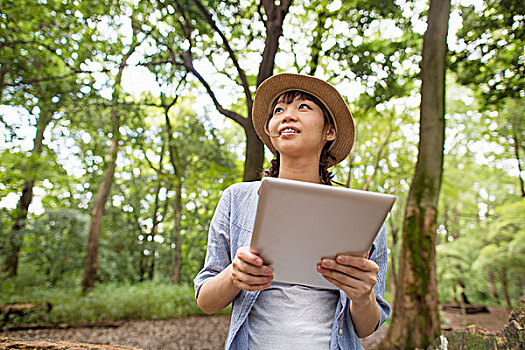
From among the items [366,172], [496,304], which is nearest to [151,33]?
[366,172]

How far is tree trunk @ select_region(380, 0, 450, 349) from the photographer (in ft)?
11.4

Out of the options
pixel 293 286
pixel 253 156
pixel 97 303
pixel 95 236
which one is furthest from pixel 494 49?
pixel 95 236

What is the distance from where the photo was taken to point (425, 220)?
12.2ft

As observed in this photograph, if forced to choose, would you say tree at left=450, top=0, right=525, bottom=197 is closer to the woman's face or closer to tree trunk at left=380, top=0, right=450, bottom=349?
tree trunk at left=380, top=0, right=450, bottom=349

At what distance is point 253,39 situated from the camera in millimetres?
5578

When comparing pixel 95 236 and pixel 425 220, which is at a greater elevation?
pixel 425 220

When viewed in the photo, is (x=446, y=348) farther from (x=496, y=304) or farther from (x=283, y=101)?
(x=496, y=304)

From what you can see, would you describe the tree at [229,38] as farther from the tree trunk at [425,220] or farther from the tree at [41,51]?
the tree trunk at [425,220]

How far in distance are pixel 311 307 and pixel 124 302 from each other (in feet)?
23.3

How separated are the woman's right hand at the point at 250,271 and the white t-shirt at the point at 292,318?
259 millimetres

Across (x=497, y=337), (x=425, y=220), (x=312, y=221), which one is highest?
(x=425, y=220)

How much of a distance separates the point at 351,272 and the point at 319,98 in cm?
87

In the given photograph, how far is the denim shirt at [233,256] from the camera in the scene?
1.19 meters

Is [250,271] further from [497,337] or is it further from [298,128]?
[497,337]
